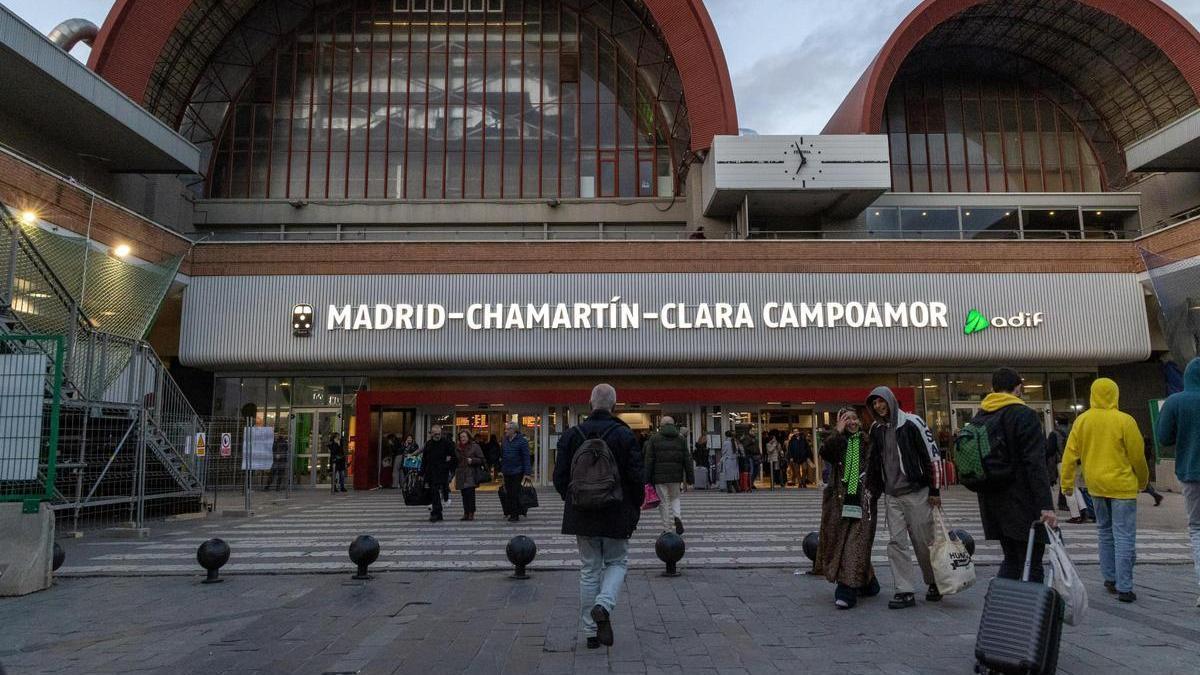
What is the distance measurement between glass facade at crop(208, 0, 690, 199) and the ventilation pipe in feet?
21.5

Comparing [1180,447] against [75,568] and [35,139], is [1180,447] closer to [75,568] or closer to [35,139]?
[75,568]

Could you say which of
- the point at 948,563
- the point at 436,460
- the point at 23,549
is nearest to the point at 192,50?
the point at 436,460

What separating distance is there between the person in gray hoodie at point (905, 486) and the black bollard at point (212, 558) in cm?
658

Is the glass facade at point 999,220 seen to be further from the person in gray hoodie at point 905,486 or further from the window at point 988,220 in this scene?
the person in gray hoodie at point 905,486

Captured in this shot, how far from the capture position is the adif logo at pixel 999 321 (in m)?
23.0

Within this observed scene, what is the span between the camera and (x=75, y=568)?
29.7ft

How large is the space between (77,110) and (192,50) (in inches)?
371

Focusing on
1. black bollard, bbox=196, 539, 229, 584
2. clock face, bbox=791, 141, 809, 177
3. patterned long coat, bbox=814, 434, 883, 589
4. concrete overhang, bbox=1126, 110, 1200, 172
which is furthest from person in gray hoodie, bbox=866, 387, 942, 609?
concrete overhang, bbox=1126, 110, 1200, 172

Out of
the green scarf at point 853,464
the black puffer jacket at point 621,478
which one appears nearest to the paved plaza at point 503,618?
the black puffer jacket at point 621,478

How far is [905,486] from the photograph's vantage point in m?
6.31

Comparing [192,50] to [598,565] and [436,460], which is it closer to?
[436,460]

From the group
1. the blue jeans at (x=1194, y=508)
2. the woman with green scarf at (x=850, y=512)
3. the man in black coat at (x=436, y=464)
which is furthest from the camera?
the man in black coat at (x=436, y=464)

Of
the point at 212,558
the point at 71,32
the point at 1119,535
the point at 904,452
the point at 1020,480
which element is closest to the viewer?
the point at 1020,480

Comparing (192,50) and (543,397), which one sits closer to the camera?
(543,397)
